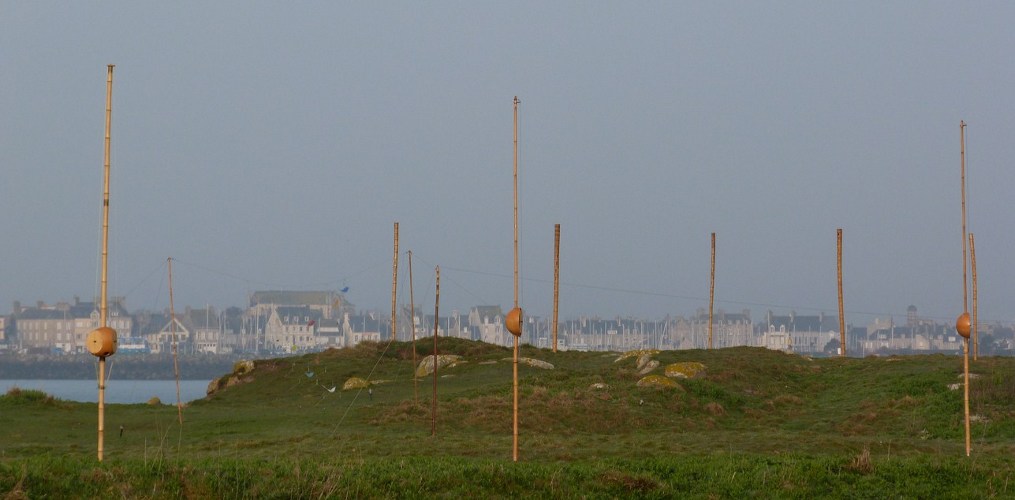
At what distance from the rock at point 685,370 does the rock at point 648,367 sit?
2.58 ft

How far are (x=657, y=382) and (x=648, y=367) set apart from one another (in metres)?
5.86

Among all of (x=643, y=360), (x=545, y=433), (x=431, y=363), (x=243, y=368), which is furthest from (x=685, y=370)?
(x=243, y=368)

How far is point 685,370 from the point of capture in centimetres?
5122

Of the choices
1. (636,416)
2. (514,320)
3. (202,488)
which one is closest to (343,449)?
(514,320)

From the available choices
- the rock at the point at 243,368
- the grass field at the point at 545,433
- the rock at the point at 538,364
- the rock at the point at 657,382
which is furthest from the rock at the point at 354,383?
the rock at the point at 657,382

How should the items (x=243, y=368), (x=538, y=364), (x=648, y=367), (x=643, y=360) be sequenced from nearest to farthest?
(x=648, y=367) < (x=643, y=360) < (x=538, y=364) < (x=243, y=368)

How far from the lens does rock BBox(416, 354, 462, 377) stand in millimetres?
59759

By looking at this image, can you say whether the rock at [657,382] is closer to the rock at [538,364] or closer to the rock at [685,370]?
the rock at [685,370]

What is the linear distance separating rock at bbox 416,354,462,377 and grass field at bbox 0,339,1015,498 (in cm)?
102

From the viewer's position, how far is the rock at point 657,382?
46.6 m

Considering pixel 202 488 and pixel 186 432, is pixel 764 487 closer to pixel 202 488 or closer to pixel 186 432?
pixel 202 488

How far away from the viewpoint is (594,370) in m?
54.2

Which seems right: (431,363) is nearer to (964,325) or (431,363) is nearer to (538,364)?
(538,364)

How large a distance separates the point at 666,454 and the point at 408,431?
39.7ft
